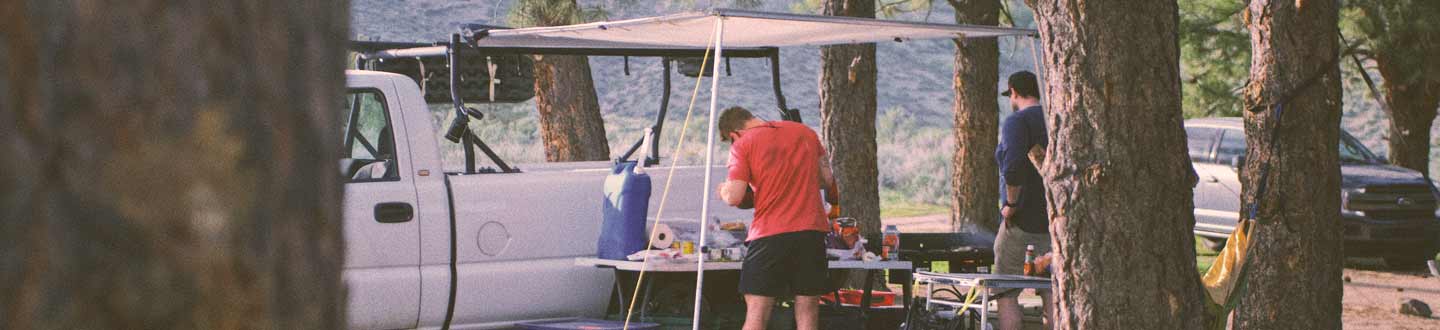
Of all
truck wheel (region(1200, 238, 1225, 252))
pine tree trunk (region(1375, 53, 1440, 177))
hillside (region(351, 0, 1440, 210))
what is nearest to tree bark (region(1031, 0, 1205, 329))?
truck wheel (region(1200, 238, 1225, 252))

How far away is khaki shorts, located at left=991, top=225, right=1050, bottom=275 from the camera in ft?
26.8

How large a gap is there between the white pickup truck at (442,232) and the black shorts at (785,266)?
874 mm

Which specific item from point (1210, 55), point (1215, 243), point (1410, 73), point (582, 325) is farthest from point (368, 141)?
point (1210, 55)

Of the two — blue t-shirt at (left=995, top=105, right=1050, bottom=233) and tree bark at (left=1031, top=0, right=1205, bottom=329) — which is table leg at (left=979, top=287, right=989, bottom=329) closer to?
blue t-shirt at (left=995, top=105, right=1050, bottom=233)

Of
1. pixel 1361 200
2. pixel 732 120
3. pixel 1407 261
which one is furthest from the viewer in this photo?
pixel 1407 261

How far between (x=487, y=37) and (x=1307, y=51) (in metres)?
3.53

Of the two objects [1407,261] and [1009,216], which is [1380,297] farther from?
[1009,216]

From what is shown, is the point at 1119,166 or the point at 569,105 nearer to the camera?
the point at 1119,166

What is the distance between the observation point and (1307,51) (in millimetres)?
7207

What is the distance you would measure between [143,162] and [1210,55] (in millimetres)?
21348

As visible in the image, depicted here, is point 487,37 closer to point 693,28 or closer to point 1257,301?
point 693,28

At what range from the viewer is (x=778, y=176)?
7129mm

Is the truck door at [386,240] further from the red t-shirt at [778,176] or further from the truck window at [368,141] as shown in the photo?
the red t-shirt at [778,176]

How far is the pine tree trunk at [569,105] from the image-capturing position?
1404 centimetres
